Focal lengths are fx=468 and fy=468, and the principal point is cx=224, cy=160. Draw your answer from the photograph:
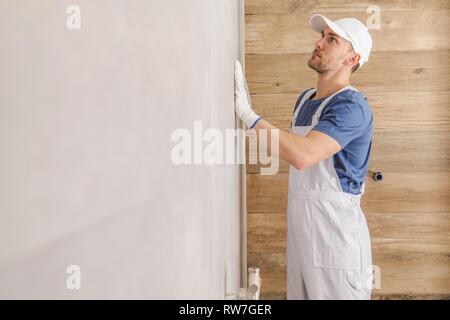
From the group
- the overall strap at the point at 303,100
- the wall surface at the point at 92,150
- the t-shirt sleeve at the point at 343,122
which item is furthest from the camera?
the overall strap at the point at 303,100

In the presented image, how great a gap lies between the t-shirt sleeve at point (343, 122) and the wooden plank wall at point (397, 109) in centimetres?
53

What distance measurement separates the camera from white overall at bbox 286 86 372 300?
1.20 meters

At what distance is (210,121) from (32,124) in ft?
1.31

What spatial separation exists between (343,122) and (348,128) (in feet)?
0.07

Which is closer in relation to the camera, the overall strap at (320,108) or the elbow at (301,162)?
the elbow at (301,162)

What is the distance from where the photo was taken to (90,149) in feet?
0.54

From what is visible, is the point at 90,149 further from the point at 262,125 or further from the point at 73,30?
the point at 262,125

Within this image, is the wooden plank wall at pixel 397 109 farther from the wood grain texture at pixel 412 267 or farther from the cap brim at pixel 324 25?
the cap brim at pixel 324 25

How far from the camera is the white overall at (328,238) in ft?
3.92

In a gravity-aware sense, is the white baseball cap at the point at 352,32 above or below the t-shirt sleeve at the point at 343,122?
above

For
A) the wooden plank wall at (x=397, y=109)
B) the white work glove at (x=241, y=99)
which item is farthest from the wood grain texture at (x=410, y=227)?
the white work glove at (x=241, y=99)

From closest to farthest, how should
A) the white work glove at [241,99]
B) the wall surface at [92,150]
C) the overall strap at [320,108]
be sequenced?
the wall surface at [92,150], the white work glove at [241,99], the overall strap at [320,108]

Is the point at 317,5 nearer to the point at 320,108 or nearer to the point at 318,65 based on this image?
the point at 318,65
